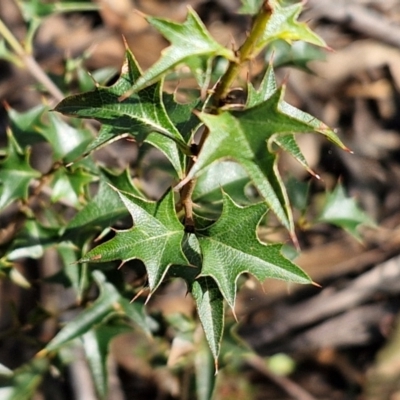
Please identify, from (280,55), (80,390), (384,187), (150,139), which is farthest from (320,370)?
(150,139)

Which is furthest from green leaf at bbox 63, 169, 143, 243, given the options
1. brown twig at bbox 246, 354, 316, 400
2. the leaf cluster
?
brown twig at bbox 246, 354, 316, 400

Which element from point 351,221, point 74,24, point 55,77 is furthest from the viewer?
point 74,24

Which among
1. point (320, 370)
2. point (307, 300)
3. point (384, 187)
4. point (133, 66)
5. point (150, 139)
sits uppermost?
point (133, 66)

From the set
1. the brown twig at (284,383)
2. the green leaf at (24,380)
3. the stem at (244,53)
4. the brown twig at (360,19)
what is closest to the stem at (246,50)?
the stem at (244,53)

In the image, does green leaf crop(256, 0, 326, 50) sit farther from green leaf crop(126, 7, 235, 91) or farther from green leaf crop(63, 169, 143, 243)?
green leaf crop(63, 169, 143, 243)

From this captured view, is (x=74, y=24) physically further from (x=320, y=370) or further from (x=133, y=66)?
(x=133, y=66)

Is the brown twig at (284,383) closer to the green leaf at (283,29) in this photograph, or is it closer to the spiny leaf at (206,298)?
the spiny leaf at (206,298)
